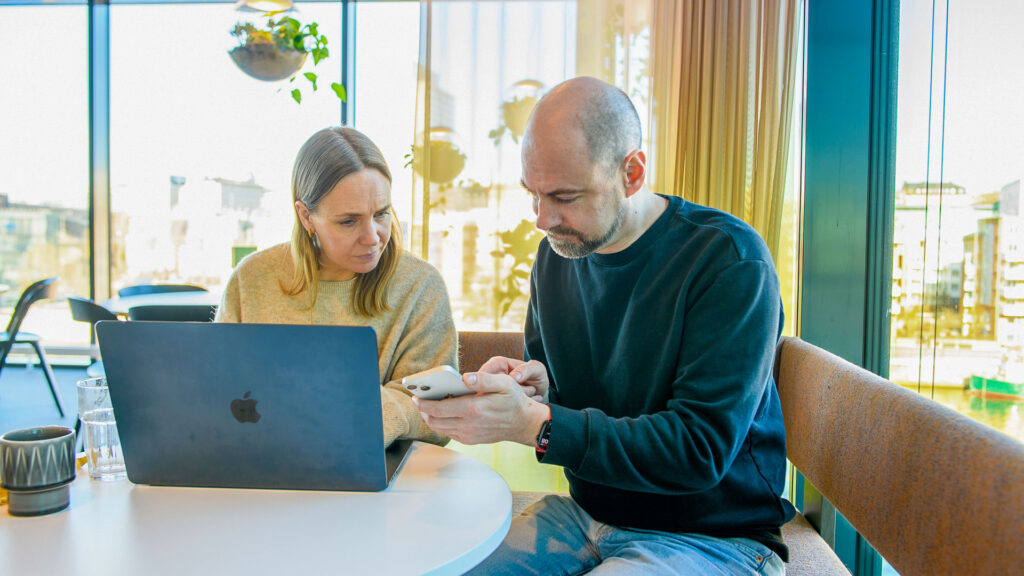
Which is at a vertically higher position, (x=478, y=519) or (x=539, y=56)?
(x=539, y=56)

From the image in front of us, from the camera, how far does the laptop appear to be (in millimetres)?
972

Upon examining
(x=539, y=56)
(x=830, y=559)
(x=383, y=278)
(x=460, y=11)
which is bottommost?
(x=830, y=559)

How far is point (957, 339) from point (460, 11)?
9.19 feet

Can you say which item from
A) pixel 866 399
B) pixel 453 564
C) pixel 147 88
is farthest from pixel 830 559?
pixel 147 88

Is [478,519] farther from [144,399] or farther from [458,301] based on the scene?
[458,301]

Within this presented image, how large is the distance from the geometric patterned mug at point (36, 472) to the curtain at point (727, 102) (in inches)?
111

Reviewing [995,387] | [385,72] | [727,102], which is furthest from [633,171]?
[385,72]

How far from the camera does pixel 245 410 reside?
3.33ft

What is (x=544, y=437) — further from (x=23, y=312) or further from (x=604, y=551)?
(x=23, y=312)

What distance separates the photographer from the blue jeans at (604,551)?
1.17 metres

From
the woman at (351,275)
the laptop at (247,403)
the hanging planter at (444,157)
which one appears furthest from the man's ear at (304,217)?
the hanging planter at (444,157)

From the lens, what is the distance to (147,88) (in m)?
5.41

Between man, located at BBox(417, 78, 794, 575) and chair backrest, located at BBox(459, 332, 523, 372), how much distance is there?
1.76 feet

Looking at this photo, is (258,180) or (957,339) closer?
(957,339)
